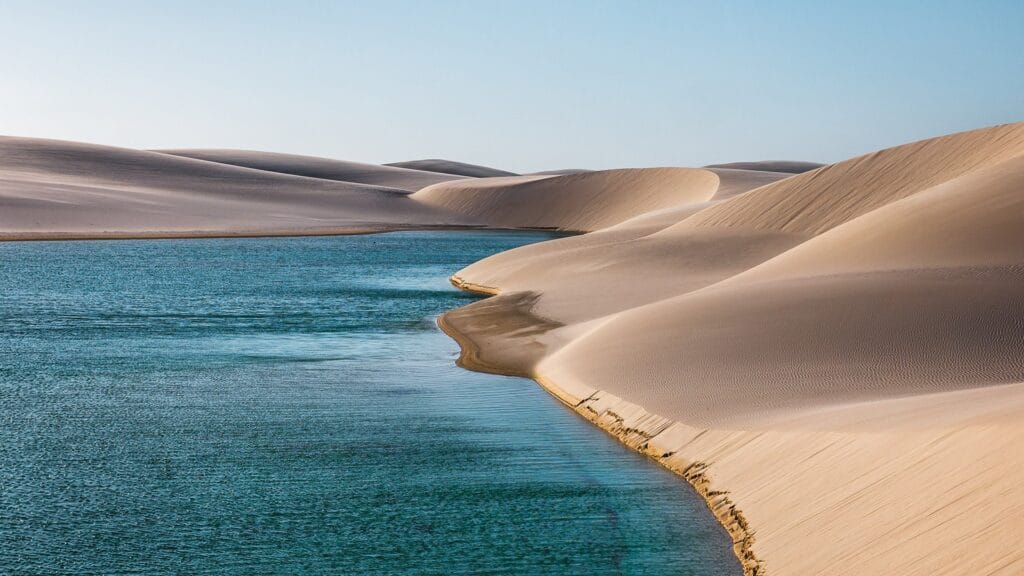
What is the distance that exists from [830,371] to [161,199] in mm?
82549

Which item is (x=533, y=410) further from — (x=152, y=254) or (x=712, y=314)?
(x=152, y=254)

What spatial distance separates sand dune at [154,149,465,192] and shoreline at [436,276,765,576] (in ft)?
418

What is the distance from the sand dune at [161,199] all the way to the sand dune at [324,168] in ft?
115

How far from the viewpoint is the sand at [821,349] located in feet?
32.9

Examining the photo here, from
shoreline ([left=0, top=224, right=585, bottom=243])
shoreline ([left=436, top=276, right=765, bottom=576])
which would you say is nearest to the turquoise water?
shoreline ([left=436, top=276, right=765, bottom=576])

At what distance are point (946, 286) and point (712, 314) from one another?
4008 mm

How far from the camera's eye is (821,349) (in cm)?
1823

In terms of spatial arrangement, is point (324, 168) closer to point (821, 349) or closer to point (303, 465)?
point (821, 349)

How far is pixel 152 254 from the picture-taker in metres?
57.6

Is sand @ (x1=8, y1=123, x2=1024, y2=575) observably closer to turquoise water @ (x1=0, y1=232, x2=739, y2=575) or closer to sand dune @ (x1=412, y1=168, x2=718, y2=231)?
turquoise water @ (x1=0, y1=232, x2=739, y2=575)

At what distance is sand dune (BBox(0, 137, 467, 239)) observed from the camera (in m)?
77.6

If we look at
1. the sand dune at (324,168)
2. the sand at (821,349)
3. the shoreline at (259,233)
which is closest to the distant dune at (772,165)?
the sand dune at (324,168)

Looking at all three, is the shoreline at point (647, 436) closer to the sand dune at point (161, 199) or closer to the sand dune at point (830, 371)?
the sand dune at point (830, 371)

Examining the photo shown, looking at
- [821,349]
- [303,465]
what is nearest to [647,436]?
[821,349]
